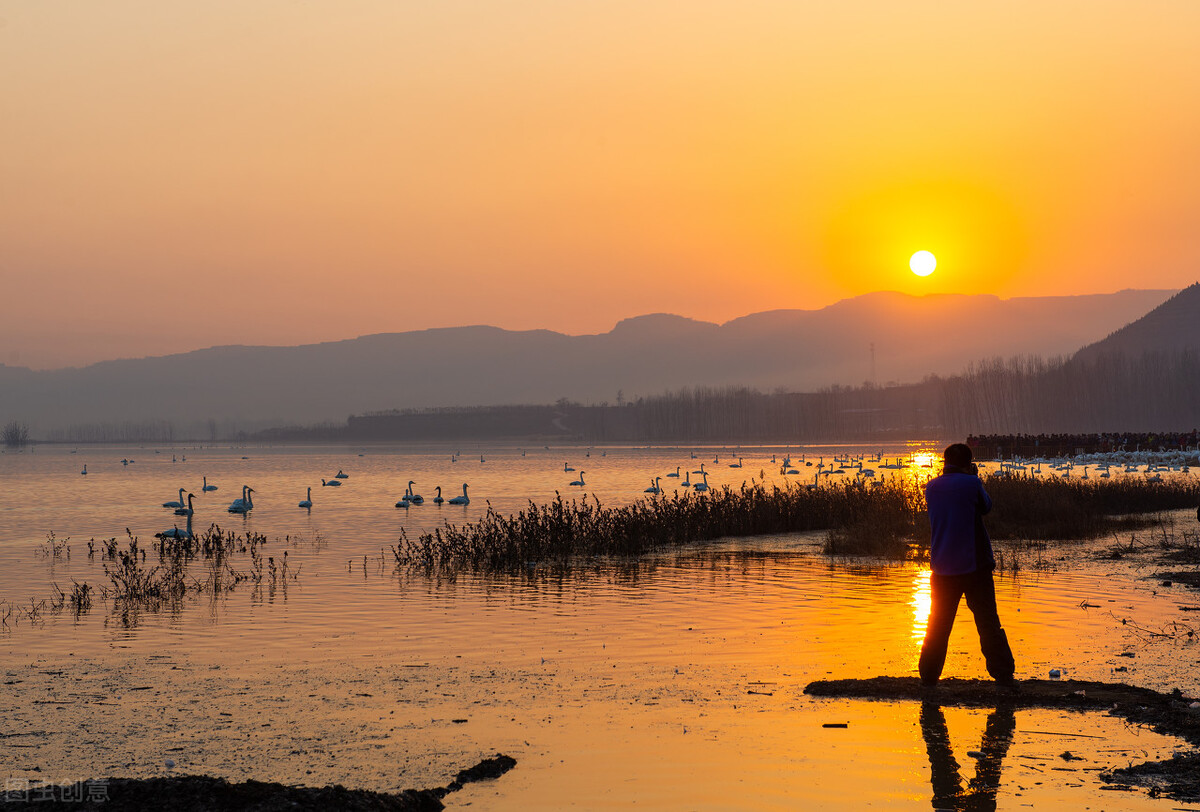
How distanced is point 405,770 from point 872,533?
1781 cm

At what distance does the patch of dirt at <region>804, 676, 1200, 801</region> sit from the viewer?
782 cm

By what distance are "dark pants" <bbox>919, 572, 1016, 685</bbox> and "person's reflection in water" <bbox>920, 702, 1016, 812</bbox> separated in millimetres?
609

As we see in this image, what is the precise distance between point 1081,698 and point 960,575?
1.53 m

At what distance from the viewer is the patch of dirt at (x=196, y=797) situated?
21.6 feet

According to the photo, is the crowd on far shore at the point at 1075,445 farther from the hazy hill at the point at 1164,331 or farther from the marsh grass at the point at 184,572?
the hazy hill at the point at 1164,331

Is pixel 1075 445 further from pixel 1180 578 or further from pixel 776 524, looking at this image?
pixel 1180 578

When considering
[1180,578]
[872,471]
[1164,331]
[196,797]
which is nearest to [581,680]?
[196,797]

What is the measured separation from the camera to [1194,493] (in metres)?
37.1

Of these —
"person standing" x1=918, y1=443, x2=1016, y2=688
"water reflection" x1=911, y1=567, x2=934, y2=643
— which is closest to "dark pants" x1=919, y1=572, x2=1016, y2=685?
"person standing" x1=918, y1=443, x2=1016, y2=688

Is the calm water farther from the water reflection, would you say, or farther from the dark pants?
the dark pants

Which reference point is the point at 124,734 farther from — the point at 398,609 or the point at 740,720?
the point at 398,609

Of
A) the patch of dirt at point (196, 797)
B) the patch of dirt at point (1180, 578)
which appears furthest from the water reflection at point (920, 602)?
the patch of dirt at point (196, 797)

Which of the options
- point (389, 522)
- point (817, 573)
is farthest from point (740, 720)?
point (389, 522)

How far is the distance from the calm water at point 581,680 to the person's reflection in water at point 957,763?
106 mm
